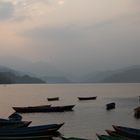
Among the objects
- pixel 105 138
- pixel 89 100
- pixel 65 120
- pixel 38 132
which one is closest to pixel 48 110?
pixel 65 120

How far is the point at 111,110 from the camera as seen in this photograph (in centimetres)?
9750

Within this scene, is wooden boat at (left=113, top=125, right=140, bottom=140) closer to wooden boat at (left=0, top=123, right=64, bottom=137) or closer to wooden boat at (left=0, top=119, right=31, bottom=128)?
Answer: wooden boat at (left=0, top=123, right=64, bottom=137)

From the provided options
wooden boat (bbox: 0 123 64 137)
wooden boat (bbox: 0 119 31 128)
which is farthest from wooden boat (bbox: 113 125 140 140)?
wooden boat (bbox: 0 119 31 128)

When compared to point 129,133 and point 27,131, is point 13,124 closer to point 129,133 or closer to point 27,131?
point 27,131

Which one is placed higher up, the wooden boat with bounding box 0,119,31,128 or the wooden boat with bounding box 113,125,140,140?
the wooden boat with bounding box 0,119,31,128

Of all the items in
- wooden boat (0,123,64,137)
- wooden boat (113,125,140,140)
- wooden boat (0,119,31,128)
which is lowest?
wooden boat (113,125,140,140)

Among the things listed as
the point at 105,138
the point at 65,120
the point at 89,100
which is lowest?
the point at 105,138

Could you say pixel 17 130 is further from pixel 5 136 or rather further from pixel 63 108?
pixel 63 108

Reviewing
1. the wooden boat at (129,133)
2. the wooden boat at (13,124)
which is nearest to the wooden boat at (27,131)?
the wooden boat at (13,124)

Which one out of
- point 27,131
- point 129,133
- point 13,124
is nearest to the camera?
point 129,133

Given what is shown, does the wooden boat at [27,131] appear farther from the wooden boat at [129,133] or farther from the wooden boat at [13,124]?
the wooden boat at [129,133]

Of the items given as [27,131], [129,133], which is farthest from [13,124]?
[129,133]

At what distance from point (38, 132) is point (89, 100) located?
10354 centimetres

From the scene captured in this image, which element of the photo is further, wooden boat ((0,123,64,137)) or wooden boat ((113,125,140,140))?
wooden boat ((0,123,64,137))
